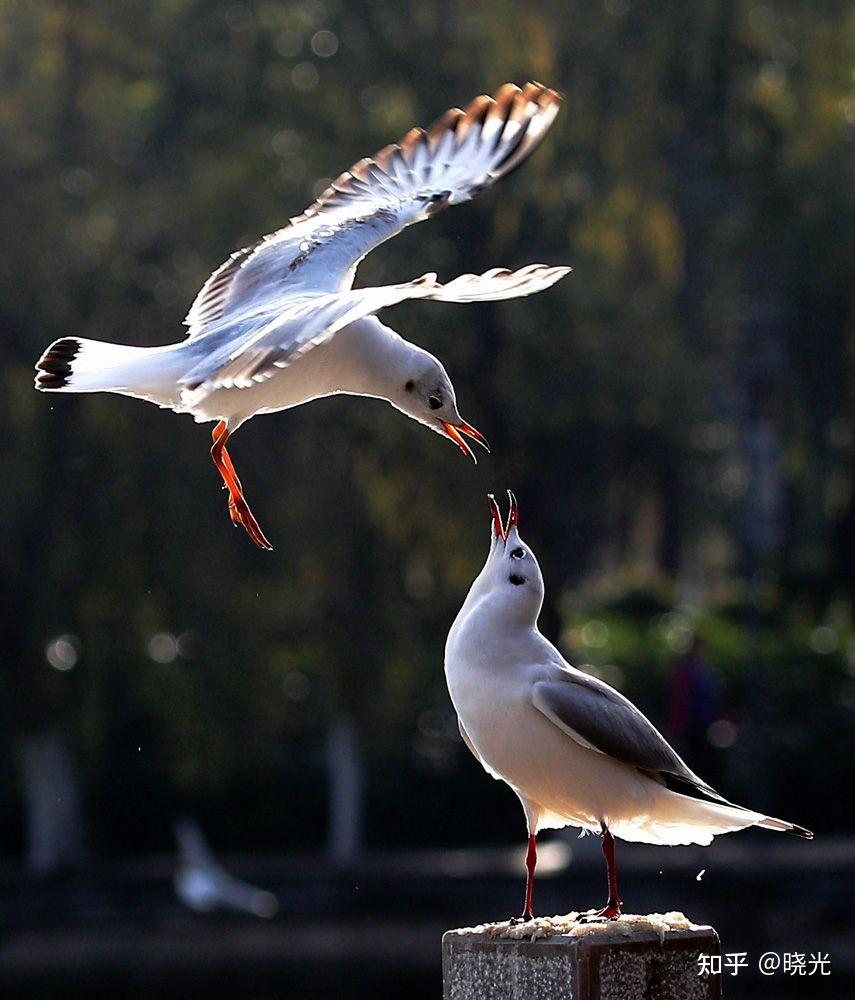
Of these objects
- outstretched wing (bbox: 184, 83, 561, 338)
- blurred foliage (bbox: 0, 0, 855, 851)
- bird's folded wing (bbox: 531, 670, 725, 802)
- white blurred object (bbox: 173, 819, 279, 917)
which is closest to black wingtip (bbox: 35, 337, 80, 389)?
outstretched wing (bbox: 184, 83, 561, 338)

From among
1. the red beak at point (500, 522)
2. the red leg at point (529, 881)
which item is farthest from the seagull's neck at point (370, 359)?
the red leg at point (529, 881)

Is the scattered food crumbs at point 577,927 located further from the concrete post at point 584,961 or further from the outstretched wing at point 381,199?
the outstretched wing at point 381,199

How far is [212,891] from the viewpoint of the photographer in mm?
14242

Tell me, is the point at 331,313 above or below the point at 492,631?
above

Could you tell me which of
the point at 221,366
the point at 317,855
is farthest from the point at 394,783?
the point at 221,366

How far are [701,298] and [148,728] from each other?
21.1ft

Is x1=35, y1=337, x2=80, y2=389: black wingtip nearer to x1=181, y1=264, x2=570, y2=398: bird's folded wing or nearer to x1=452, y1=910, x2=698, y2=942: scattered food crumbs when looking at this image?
x1=181, y1=264, x2=570, y2=398: bird's folded wing

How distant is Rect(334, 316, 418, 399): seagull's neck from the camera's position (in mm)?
5204

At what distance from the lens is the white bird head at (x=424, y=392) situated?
5258 mm

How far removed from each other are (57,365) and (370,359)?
0.83 m

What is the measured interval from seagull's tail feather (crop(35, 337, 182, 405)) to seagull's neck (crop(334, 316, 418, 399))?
0.43 m

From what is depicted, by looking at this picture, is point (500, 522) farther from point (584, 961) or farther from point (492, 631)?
point (584, 961)

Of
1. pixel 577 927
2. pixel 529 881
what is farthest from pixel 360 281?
pixel 577 927

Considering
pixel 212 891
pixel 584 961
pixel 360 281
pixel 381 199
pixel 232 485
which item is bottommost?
pixel 212 891
